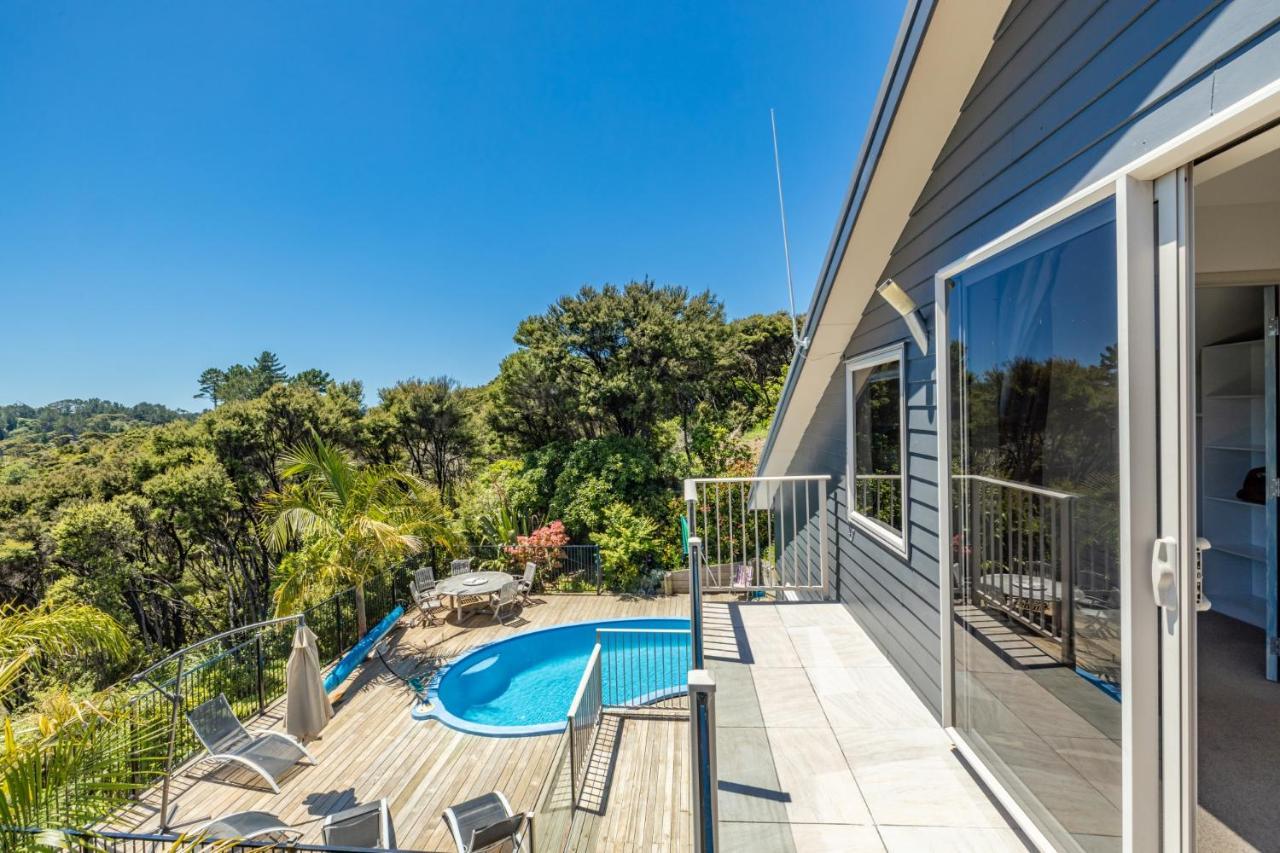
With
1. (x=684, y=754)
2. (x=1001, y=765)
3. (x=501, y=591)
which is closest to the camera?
(x=1001, y=765)

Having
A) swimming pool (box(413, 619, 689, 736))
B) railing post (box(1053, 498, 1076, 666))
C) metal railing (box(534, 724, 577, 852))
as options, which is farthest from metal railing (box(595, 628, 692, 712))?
railing post (box(1053, 498, 1076, 666))

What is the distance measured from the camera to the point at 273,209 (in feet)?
66.0

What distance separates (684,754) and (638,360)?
10.3m

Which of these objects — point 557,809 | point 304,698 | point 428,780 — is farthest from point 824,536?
point 304,698

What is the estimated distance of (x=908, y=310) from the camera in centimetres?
299

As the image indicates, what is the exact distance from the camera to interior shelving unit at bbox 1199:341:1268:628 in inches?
121

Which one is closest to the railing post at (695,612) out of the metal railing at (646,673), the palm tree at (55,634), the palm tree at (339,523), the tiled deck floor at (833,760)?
the tiled deck floor at (833,760)

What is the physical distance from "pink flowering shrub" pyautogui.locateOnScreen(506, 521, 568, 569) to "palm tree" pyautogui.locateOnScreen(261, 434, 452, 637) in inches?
124

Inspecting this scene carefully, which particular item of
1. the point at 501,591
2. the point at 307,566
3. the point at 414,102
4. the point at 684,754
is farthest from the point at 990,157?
the point at 414,102

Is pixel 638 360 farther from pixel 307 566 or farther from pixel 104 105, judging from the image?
pixel 104 105

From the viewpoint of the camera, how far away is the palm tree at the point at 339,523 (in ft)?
24.0

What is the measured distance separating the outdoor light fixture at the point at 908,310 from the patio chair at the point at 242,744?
722cm

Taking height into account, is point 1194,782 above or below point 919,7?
below

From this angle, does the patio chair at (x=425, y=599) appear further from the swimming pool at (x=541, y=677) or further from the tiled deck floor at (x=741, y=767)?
the swimming pool at (x=541, y=677)
